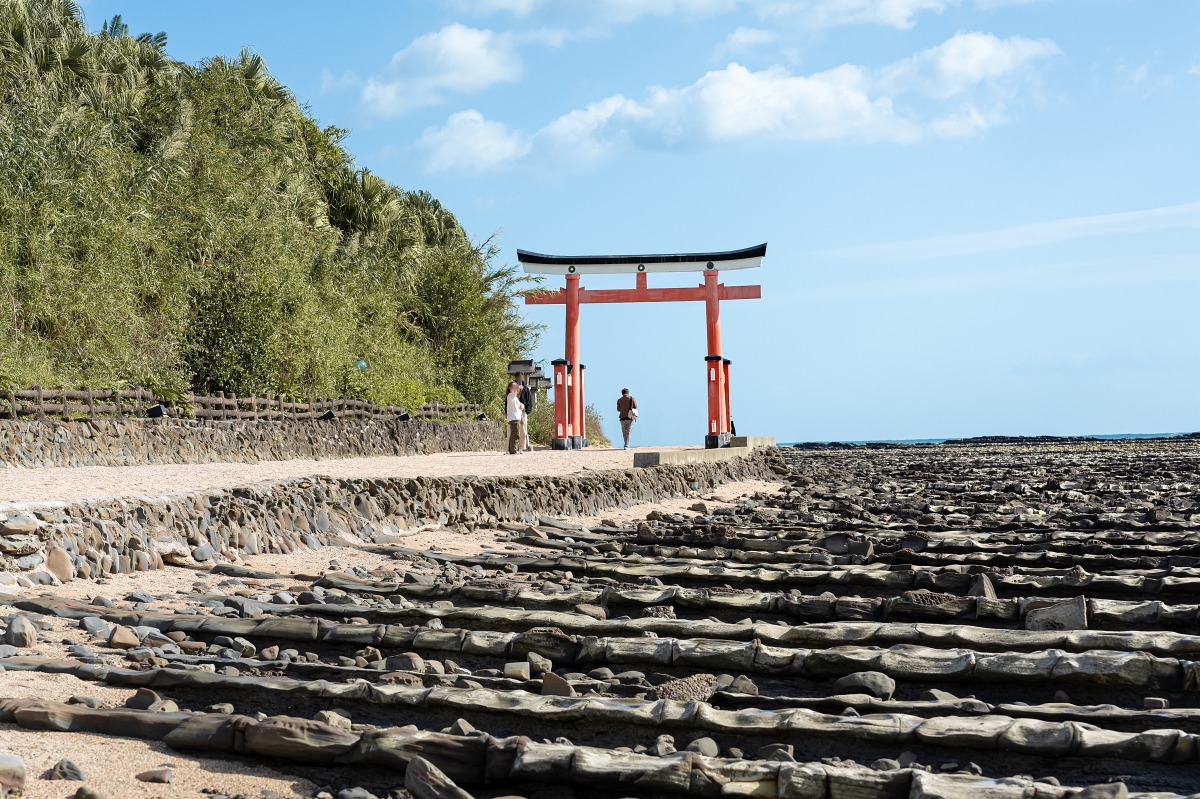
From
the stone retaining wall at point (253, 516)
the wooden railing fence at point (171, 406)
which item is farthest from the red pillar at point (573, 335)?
the stone retaining wall at point (253, 516)

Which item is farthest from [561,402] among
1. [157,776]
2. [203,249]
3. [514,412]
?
[157,776]

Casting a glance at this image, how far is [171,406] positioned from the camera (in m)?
16.0

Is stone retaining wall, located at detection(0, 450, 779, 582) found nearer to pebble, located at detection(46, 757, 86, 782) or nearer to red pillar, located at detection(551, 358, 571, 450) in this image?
pebble, located at detection(46, 757, 86, 782)

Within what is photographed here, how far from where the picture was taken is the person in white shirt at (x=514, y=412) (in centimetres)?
1973

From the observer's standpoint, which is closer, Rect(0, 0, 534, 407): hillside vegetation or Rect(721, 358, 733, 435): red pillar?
Rect(0, 0, 534, 407): hillside vegetation

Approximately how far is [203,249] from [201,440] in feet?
21.2

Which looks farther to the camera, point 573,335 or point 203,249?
point 573,335

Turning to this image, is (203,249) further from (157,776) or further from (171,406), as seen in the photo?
(157,776)

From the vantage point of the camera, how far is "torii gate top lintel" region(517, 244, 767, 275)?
24594 millimetres

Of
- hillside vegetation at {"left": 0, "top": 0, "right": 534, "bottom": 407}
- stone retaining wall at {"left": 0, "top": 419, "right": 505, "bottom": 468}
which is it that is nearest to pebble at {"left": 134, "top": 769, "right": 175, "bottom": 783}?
stone retaining wall at {"left": 0, "top": 419, "right": 505, "bottom": 468}

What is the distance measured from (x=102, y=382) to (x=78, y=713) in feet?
44.2

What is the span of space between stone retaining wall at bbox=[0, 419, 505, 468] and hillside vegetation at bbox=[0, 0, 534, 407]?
1082mm

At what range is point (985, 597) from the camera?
17.5 feet

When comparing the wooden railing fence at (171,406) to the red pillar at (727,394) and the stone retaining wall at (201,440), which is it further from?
the red pillar at (727,394)
